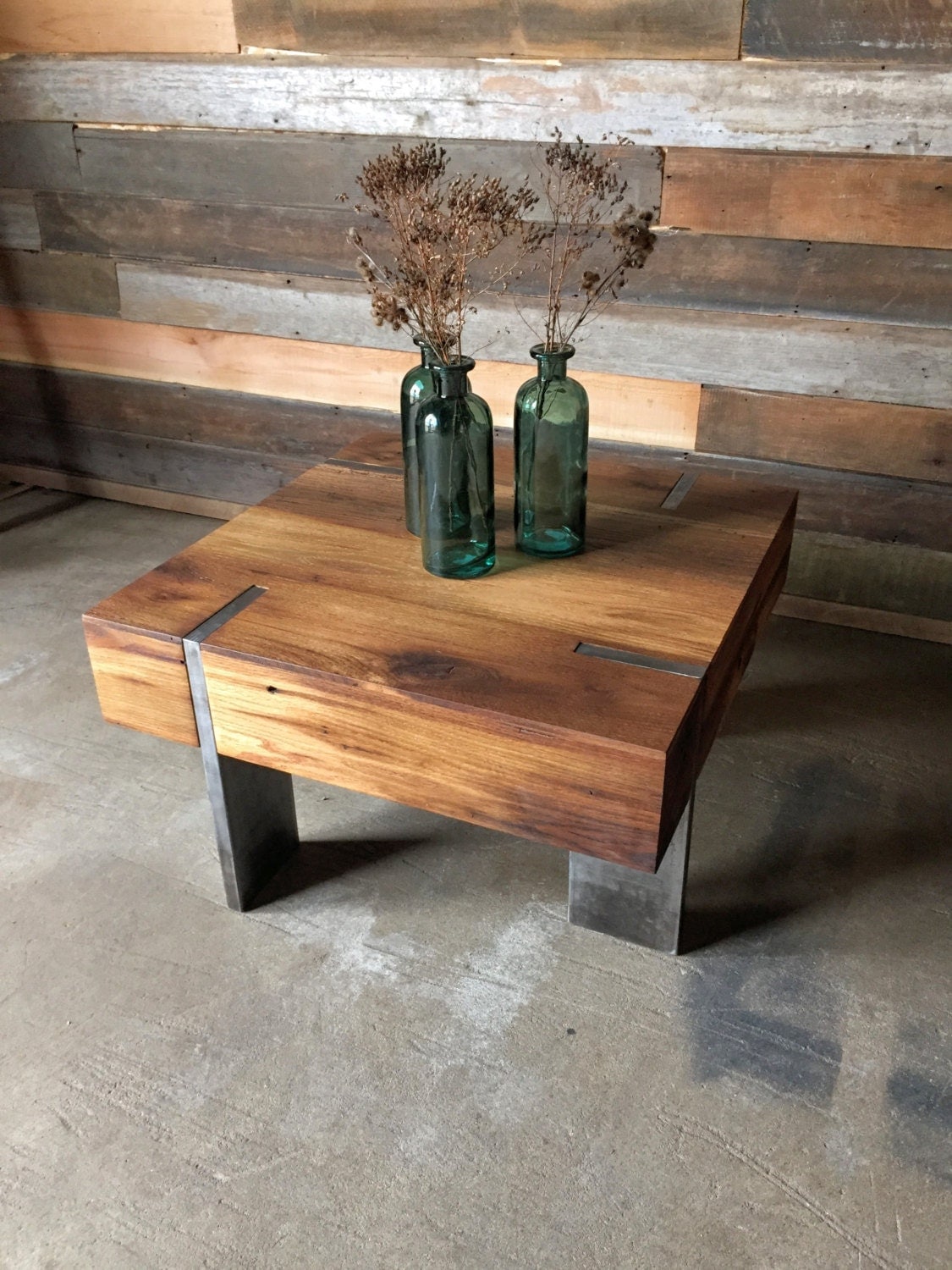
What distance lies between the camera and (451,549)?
153 centimetres

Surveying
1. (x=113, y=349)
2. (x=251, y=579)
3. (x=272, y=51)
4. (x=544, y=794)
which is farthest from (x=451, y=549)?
(x=113, y=349)

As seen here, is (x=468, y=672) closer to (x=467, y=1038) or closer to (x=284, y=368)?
(x=467, y=1038)

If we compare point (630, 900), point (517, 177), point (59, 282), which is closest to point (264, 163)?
point (517, 177)

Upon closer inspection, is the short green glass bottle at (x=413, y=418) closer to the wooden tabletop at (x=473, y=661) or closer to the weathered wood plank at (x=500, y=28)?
the wooden tabletop at (x=473, y=661)

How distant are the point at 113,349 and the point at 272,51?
38.6 inches

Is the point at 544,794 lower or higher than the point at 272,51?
lower

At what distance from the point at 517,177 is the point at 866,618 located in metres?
1.28

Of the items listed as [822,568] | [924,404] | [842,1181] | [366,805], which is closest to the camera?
[842,1181]

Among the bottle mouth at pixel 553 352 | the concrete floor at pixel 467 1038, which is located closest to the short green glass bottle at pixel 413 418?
the bottle mouth at pixel 553 352

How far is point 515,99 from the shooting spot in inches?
89.2

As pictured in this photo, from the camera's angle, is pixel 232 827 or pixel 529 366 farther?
pixel 529 366

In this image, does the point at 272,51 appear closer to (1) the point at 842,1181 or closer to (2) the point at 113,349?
(2) the point at 113,349

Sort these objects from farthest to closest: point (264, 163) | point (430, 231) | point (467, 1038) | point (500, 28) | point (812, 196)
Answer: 1. point (264, 163)
2. point (500, 28)
3. point (812, 196)
4. point (467, 1038)
5. point (430, 231)

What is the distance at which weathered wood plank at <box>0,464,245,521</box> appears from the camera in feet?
10.3
